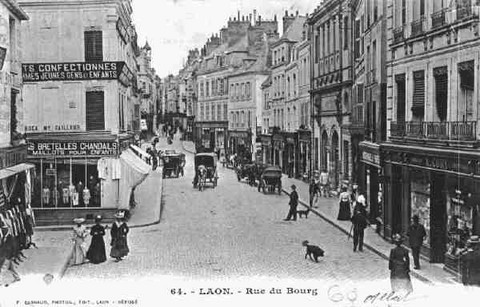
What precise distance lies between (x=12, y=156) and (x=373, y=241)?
34.6 ft

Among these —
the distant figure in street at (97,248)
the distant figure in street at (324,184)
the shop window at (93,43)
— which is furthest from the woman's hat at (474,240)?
the distant figure in street at (324,184)

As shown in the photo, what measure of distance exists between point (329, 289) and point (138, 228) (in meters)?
13.1

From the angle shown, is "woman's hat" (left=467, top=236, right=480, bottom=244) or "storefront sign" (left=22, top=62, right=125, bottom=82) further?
"storefront sign" (left=22, top=62, right=125, bottom=82)

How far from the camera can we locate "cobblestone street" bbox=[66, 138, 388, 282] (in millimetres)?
18094

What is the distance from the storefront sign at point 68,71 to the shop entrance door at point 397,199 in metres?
11.8

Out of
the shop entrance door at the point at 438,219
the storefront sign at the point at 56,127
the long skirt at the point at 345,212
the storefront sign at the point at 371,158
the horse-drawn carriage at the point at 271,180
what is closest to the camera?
the shop entrance door at the point at 438,219

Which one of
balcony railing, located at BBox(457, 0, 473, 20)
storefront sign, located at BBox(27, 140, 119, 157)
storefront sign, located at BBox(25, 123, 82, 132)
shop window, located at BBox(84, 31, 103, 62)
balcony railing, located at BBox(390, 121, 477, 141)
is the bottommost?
storefront sign, located at BBox(27, 140, 119, 157)

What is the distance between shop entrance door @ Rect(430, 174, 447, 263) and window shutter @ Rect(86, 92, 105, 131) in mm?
14052

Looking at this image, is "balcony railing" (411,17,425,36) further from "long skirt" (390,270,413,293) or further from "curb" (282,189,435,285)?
"long skirt" (390,270,413,293)

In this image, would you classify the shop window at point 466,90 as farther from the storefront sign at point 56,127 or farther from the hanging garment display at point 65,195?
the storefront sign at point 56,127

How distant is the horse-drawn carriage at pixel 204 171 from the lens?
4088 centimetres

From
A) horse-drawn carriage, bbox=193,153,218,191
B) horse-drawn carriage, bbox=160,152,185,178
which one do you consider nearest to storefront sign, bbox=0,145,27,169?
horse-drawn carriage, bbox=193,153,218,191

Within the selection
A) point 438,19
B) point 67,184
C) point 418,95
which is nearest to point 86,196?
point 67,184

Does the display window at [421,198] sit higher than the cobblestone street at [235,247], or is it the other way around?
the display window at [421,198]
